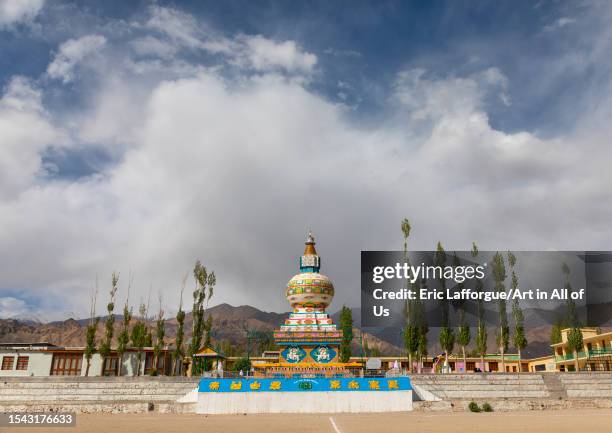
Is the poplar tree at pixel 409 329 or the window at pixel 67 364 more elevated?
the poplar tree at pixel 409 329

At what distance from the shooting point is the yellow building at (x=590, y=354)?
54.0 meters

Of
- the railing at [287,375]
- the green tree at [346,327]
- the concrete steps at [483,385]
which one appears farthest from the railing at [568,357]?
the railing at [287,375]

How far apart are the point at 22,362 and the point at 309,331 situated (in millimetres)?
37287

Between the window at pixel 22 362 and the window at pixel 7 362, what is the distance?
0.66m

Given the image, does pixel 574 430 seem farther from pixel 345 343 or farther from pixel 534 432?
pixel 345 343

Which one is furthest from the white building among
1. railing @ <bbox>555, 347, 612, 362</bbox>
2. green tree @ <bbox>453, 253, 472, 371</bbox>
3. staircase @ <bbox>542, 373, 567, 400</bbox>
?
railing @ <bbox>555, 347, 612, 362</bbox>

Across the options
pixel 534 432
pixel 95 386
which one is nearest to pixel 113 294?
pixel 95 386

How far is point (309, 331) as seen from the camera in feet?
115

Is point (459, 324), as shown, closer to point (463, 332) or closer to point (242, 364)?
point (463, 332)

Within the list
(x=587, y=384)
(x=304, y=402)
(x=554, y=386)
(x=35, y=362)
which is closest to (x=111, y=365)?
(x=35, y=362)

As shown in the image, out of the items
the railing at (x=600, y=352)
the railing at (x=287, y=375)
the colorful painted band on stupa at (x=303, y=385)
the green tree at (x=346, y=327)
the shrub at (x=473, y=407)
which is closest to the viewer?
the shrub at (x=473, y=407)

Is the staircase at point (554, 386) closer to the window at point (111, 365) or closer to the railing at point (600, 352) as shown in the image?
the railing at point (600, 352)

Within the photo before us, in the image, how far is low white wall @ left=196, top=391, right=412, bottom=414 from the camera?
27.7 metres

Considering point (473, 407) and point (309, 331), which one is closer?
point (473, 407)
